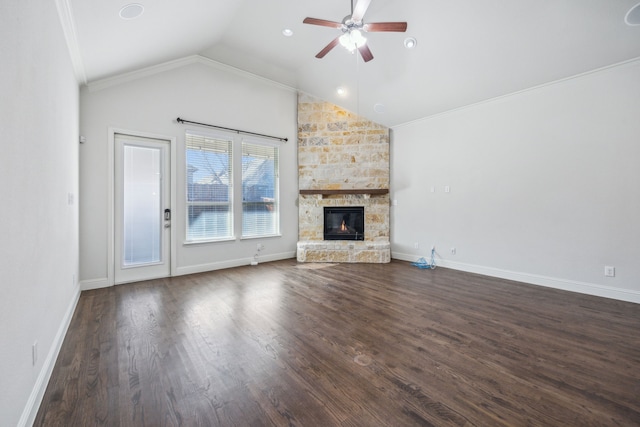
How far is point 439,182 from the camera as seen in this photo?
5.19 metres

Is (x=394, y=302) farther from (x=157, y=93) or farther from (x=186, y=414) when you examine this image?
(x=157, y=93)

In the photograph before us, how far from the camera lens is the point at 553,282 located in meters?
3.84

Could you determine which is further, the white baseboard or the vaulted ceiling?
the white baseboard

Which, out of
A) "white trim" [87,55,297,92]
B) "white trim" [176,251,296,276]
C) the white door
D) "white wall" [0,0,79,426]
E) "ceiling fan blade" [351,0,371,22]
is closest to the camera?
"white wall" [0,0,79,426]

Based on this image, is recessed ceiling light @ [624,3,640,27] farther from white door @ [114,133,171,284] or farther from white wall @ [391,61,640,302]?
white door @ [114,133,171,284]

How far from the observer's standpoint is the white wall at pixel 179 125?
3.75 m

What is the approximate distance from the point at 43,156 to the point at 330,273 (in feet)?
12.4

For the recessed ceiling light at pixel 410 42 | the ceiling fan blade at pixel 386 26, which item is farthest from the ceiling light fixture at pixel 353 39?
the recessed ceiling light at pixel 410 42

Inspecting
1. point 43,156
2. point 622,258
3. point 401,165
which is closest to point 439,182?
point 401,165

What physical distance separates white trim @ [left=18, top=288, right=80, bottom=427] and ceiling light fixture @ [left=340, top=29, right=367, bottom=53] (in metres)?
3.93

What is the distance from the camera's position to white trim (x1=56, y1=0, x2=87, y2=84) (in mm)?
2295

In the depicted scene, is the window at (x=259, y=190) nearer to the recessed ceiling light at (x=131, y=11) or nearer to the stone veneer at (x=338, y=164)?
the stone veneer at (x=338, y=164)

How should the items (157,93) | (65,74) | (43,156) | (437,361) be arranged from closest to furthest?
(43,156) < (437,361) < (65,74) < (157,93)

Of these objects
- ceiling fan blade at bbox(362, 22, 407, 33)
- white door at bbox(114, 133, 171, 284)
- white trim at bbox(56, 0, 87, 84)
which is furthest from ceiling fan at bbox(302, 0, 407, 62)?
white door at bbox(114, 133, 171, 284)
